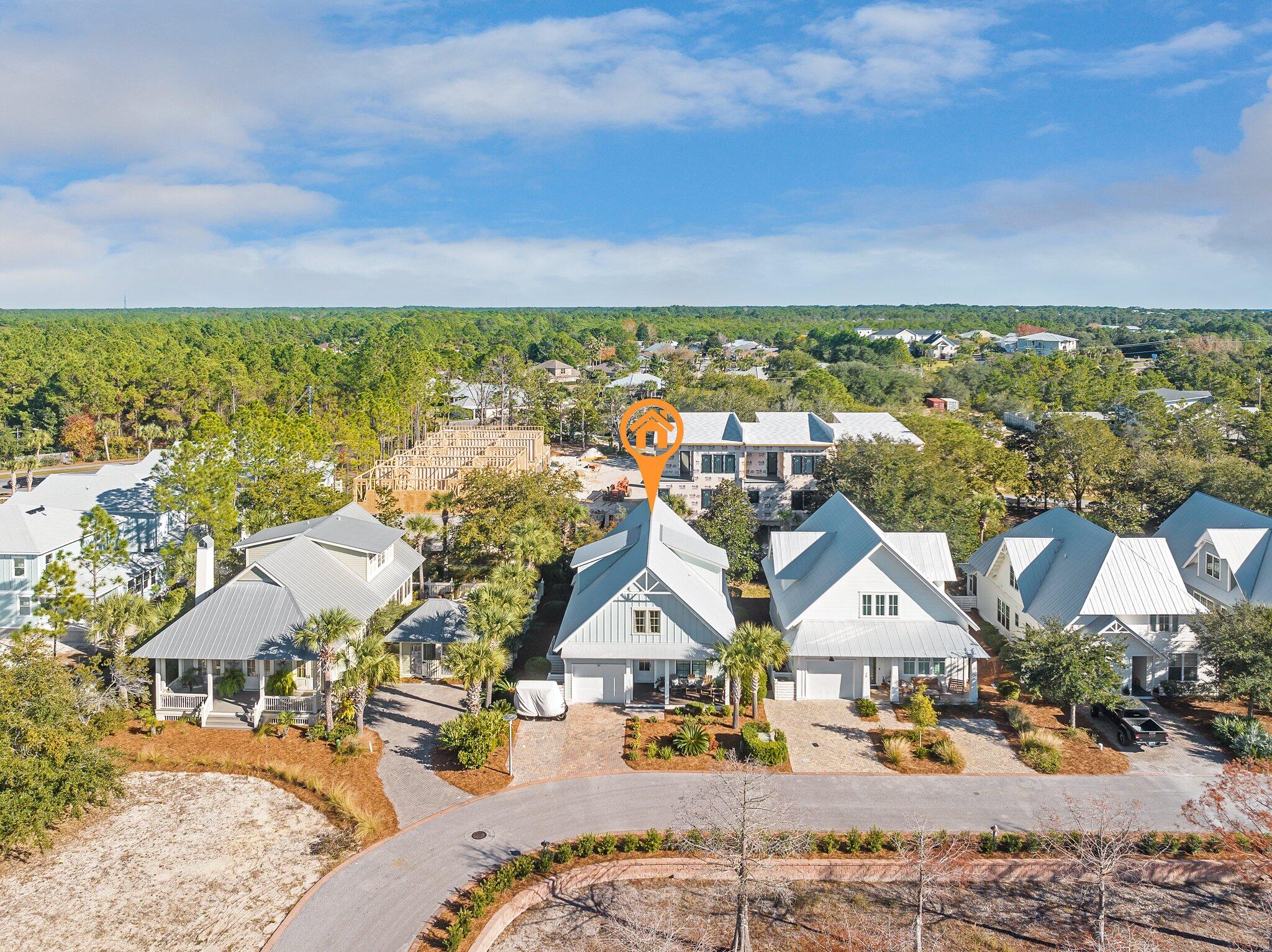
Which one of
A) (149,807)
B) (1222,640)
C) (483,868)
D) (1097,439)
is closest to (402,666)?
(149,807)

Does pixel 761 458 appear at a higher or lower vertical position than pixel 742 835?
higher

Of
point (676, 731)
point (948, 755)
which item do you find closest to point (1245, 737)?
point (948, 755)

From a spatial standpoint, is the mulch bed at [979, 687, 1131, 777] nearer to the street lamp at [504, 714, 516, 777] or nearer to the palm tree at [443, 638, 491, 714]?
the street lamp at [504, 714, 516, 777]

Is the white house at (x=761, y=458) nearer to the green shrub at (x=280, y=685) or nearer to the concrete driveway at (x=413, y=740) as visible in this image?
the concrete driveway at (x=413, y=740)

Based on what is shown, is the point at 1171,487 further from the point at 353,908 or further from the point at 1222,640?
the point at 353,908

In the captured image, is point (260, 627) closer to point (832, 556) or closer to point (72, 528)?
point (72, 528)

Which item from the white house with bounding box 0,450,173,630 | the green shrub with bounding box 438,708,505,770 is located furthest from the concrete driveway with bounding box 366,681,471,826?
the white house with bounding box 0,450,173,630

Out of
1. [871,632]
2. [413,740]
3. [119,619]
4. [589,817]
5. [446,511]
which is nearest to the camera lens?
[589,817]
